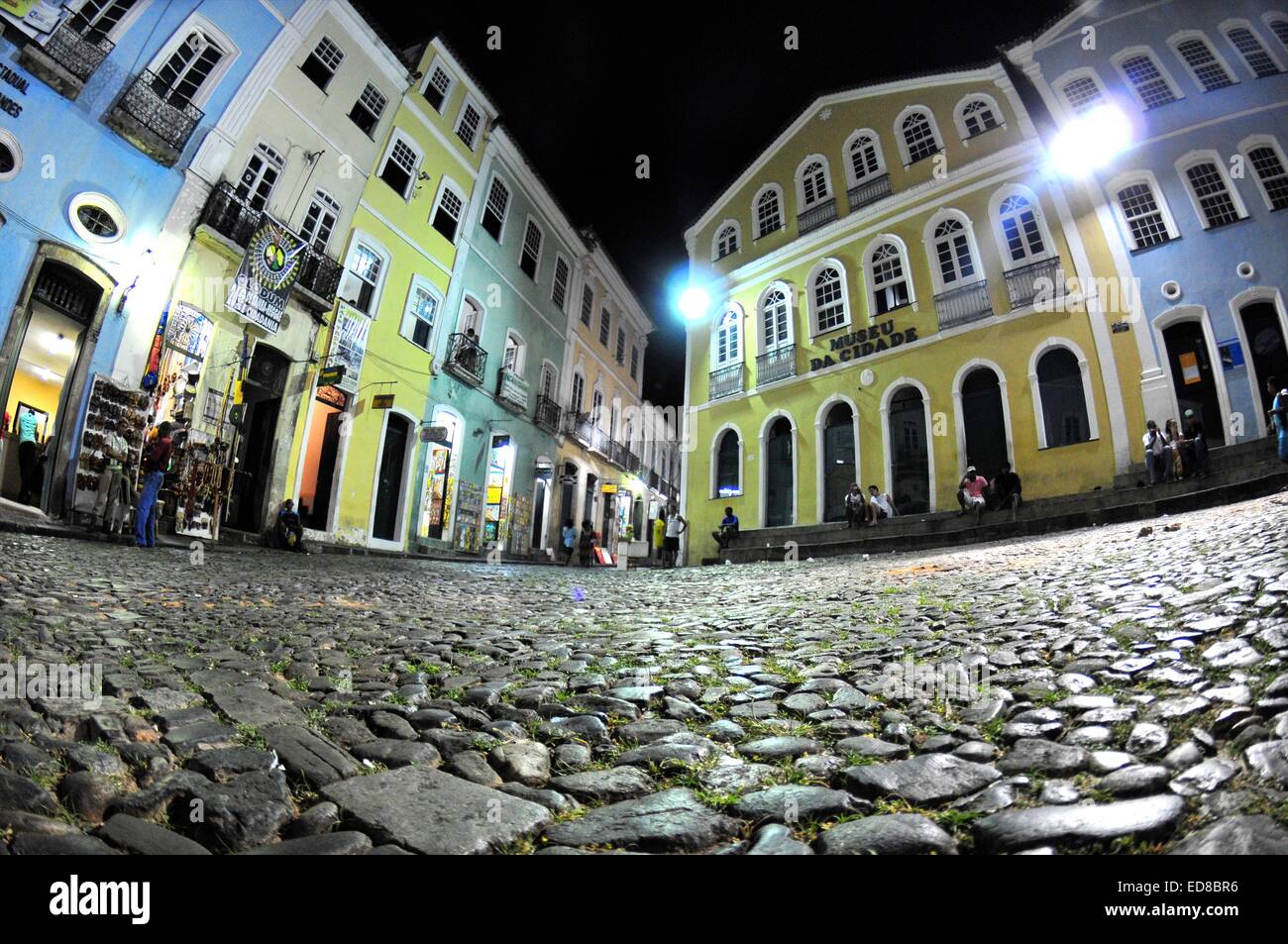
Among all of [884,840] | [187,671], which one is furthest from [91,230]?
[884,840]

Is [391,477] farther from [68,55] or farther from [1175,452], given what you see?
[1175,452]

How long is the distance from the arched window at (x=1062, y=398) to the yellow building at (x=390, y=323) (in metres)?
16.9

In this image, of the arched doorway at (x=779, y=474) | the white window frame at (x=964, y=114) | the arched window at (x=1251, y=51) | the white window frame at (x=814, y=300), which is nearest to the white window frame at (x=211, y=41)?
the white window frame at (x=814, y=300)

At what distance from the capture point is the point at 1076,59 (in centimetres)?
1529

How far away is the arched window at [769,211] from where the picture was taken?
20.3 m

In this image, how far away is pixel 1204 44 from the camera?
1371 centimetres

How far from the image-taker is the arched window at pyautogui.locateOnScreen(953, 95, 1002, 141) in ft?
52.5

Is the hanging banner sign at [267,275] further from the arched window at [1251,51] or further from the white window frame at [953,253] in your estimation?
the arched window at [1251,51]

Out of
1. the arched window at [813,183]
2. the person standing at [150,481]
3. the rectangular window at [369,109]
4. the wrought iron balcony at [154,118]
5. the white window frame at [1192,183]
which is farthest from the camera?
the arched window at [813,183]

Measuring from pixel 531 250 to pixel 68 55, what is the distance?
544 inches

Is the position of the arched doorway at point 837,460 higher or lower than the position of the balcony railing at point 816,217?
lower

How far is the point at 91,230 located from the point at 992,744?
14.4m

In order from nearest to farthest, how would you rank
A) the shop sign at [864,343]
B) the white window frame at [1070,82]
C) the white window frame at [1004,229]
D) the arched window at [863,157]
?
the white window frame at [1004,229]
the white window frame at [1070,82]
the shop sign at [864,343]
the arched window at [863,157]
